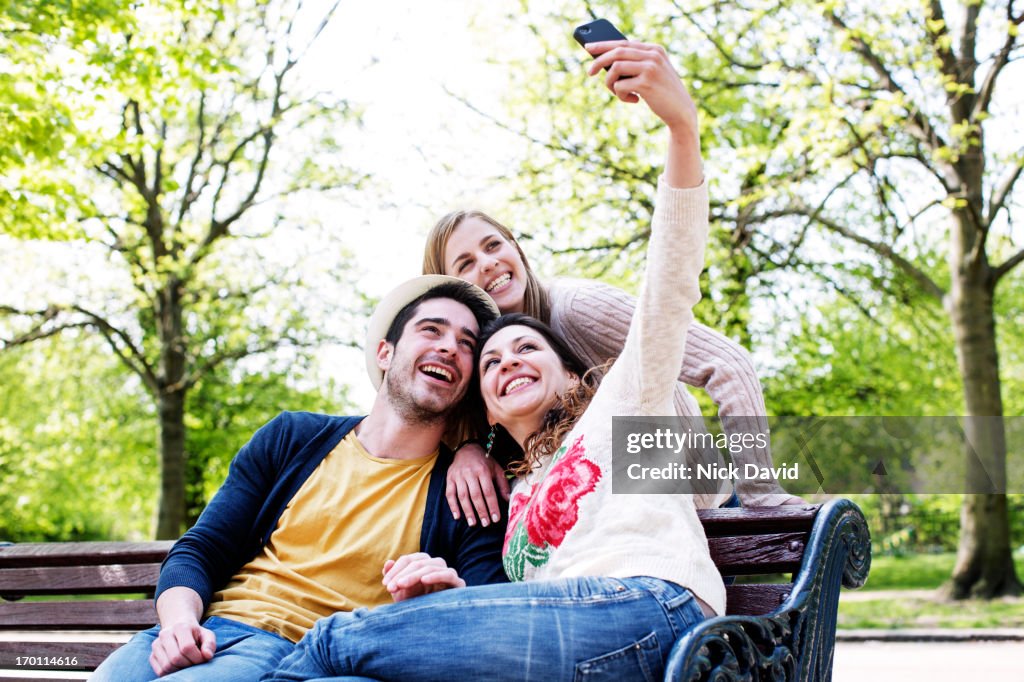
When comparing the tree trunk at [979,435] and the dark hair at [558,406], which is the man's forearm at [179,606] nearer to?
the dark hair at [558,406]

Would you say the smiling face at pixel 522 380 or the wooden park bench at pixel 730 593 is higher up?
the smiling face at pixel 522 380

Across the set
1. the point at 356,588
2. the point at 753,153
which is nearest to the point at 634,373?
the point at 356,588

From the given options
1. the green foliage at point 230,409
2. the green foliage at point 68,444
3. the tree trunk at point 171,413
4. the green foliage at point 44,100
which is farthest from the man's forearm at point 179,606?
the green foliage at point 68,444

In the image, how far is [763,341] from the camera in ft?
48.7

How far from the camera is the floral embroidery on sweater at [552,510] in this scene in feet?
7.50

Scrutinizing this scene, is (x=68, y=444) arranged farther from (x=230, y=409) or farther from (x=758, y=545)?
(x=758, y=545)

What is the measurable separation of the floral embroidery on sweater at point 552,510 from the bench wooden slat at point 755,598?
1.75 ft

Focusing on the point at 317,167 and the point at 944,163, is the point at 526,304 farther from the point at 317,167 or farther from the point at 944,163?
the point at 317,167

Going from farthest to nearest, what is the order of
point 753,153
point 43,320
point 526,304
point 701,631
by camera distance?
1. point 43,320
2. point 753,153
3. point 526,304
4. point 701,631

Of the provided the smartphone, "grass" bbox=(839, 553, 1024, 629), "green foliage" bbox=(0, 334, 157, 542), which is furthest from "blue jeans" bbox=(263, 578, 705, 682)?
"green foliage" bbox=(0, 334, 157, 542)

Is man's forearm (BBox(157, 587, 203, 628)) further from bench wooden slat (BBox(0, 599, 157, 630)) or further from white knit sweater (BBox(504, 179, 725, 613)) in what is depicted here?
white knit sweater (BBox(504, 179, 725, 613))

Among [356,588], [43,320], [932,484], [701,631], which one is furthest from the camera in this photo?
[932,484]

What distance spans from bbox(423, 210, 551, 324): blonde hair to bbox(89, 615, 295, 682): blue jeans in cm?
143

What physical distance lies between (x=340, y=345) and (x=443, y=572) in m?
12.7
